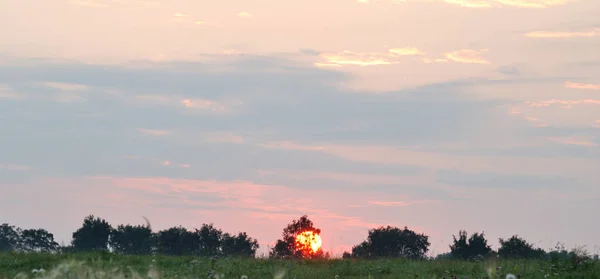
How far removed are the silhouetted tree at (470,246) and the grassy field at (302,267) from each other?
66.8 ft

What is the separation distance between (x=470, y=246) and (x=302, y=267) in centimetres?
2633

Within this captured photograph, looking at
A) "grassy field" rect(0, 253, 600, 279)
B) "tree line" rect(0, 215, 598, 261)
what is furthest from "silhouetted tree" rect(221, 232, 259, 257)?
"grassy field" rect(0, 253, 600, 279)

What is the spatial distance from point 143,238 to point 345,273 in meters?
60.5

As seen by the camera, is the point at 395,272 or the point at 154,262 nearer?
the point at 395,272

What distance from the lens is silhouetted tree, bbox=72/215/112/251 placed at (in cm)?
7125

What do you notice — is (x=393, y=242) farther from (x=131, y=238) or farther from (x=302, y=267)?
(x=302, y=267)

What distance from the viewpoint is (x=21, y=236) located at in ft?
301

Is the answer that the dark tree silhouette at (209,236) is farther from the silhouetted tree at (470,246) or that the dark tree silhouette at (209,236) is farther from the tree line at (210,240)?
the silhouetted tree at (470,246)

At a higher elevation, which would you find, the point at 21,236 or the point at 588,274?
the point at 21,236

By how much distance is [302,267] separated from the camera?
81.8 feet

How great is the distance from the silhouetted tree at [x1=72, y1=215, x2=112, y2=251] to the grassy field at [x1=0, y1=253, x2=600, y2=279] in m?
44.3

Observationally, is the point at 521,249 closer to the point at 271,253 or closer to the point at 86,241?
the point at 271,253

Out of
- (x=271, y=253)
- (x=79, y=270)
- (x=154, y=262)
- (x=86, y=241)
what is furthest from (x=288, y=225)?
(x=79, y=270)

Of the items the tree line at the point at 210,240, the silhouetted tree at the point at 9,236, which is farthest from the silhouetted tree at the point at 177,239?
the silhouetted tree at the point at 9,236
